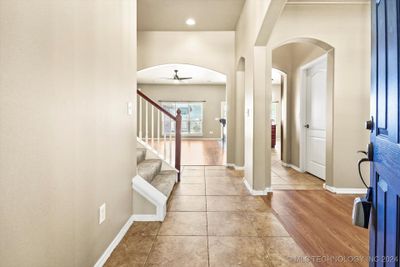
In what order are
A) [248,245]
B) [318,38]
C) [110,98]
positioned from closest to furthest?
[110,98] → [248,245] → [318,38]

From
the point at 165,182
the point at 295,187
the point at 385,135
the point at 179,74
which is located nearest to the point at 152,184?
the point at 165,182

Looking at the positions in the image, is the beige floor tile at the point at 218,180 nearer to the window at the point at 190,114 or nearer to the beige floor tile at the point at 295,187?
the beige floor tile at the point at 295,187

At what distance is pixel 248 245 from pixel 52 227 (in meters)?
1.48

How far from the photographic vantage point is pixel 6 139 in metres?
0.83

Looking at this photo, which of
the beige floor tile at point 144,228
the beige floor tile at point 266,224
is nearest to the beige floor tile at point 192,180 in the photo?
the beige floor tile at point 266,224

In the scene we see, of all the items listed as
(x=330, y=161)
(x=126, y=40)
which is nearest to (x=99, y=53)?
(x=126, y=40)

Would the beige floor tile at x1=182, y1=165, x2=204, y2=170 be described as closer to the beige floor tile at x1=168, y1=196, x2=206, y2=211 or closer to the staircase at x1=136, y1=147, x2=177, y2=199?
the staircase at x1=136, y1=147, x2=177, y2=199

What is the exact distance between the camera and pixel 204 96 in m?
12.2

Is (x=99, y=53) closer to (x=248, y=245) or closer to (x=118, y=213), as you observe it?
(x=118, y=213)

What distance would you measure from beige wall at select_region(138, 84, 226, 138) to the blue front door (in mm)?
11268

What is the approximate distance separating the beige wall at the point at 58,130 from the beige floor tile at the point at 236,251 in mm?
841

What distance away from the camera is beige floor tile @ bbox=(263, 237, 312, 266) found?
1.69m

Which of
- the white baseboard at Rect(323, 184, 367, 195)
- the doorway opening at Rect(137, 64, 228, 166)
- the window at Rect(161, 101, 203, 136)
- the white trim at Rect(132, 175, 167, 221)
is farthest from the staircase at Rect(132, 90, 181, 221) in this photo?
the window at Rect(161, 101, 203, 136)

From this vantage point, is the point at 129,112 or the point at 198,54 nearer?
the point at 129,112
